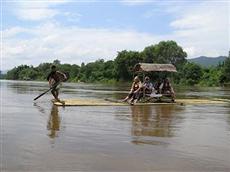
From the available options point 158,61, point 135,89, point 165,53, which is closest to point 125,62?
point 158,61

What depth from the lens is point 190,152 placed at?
8.40 m

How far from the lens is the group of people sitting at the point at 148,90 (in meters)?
20.5

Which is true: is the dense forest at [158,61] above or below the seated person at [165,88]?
above

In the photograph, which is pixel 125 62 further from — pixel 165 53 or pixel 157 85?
pixel 157 85

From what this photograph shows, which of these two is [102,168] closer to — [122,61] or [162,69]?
[162,69]

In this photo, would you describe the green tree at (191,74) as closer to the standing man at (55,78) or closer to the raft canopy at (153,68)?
the raft canopy at (153,68)

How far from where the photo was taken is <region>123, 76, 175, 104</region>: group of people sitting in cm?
2055

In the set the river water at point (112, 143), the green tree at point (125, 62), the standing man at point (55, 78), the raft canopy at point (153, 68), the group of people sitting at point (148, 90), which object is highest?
the green tree at point (125, 62)

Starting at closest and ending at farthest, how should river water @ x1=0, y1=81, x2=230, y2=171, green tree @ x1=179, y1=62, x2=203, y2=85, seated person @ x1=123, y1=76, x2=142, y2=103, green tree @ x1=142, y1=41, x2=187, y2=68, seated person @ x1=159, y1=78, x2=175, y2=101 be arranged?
river water @ x1=0, y1=81, x2=230, y2=171
seated person @ x1=123, y1=76, x2=142, y2=103
seated person @ x1=159, y1=78, x2=175, y2=101
green tree @ x1=179, y1=62, x2=203, y2=85
green tree @ x1=142, y1=41, x2=187, y2=68

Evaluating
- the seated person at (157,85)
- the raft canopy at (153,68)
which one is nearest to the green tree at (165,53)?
the raft canopy at (153,68)

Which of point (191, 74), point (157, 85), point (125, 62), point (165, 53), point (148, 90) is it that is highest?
point (165, 53)

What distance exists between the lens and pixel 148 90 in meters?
21.4

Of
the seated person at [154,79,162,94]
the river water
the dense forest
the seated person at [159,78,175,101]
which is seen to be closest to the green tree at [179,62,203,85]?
the dense forest

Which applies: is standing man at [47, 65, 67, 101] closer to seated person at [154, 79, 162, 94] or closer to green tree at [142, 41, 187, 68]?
seated person at [154, 79, 162, 94]
